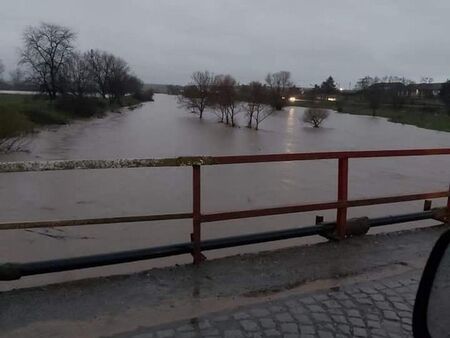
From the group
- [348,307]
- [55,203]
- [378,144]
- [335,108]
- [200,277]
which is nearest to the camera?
[348,307]

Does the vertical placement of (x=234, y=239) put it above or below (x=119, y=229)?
above

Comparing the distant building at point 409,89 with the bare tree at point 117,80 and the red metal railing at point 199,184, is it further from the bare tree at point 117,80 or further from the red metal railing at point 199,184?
the red metal railing at point 199,184

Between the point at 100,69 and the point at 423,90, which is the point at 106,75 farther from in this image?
the point at 423,90

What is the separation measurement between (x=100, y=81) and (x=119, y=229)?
89.9 metres

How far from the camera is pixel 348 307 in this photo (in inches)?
139

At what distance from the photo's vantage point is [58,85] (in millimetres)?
71000

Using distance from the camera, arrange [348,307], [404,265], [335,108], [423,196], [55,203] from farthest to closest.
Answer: [335,108], [55,203], [423,196], [404,265], [348,307]

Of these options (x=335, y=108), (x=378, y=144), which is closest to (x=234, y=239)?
(x=378, y=144)

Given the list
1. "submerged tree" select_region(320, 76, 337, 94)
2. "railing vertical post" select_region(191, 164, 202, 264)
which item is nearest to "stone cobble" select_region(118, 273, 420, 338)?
"railing vertical post" select_region(191, 164, 202, 264)

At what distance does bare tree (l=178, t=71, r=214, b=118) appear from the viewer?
6919 centimetres

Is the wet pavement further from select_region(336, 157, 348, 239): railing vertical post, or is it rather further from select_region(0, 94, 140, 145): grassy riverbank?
select_region(0, 94, 140, 145): grassy riverbank

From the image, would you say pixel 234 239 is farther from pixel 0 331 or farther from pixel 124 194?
pixel 124 194

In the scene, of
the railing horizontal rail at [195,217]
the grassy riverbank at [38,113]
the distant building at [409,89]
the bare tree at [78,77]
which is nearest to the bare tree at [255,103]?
the grassy riverbank at [38,113]

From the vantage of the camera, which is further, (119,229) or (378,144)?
(378,144)
